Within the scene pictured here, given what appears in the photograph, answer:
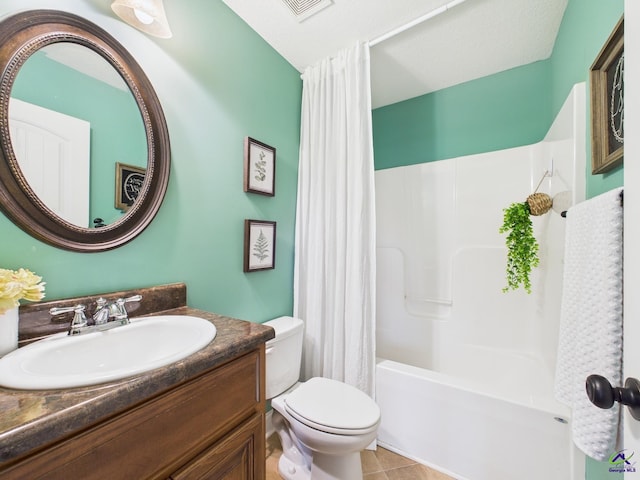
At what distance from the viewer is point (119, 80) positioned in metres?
0.99

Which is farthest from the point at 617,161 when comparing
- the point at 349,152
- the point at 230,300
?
the point at 230,300

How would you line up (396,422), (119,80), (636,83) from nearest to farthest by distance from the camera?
(636,83)
(119,80)
(396,422)

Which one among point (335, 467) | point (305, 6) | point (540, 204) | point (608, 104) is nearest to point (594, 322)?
point (608, 104)

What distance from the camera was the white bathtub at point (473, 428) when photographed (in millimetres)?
1160

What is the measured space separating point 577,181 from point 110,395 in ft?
5.80

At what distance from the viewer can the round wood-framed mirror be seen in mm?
752

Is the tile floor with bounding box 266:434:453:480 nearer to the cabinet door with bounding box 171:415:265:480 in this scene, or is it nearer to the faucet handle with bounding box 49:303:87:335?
the cabinet door with bounding box 171:415:265:480

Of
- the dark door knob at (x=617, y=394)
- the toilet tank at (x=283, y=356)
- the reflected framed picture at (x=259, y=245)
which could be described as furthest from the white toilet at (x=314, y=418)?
the dark door knob at (x=617, y=394)

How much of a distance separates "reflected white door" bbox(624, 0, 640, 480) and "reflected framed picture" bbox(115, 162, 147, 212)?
1410 mm

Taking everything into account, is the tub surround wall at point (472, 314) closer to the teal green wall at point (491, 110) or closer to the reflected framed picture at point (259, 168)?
the teal green wall at point (491, 110)

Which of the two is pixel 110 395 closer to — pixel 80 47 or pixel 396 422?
pixel 80 47

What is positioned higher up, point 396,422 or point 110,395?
point 110,395

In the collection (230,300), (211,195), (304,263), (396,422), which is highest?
(211,195)

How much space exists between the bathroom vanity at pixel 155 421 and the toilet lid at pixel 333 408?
312 millimetres
